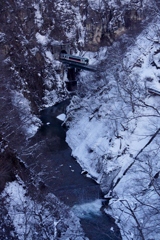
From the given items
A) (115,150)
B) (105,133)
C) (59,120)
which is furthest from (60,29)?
(115,150)

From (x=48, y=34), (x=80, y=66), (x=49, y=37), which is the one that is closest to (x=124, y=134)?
(x=80, y=66)

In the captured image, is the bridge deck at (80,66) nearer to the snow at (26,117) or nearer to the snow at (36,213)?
the snow at (26,117)

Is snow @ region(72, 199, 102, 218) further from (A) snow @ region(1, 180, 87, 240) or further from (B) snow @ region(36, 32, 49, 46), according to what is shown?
(B) snow @ region(36, 32, 49, 46)

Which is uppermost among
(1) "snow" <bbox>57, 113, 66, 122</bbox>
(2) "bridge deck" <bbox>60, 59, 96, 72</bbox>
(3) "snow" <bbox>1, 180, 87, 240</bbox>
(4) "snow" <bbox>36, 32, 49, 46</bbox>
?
(4) "snow" <bbox>36, 32, 49, 46</bbox>

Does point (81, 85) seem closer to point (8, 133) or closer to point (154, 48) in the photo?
point (154, 48)

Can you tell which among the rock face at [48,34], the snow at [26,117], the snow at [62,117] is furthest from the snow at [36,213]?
the snow at [62,117]

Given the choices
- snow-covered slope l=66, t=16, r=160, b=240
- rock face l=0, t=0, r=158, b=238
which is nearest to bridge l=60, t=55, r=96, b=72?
rock face l=0, t=0, r=158, b=238

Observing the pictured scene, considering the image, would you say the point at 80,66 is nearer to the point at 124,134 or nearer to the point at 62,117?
the point at 62,117

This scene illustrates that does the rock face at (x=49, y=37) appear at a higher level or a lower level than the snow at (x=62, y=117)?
higher
